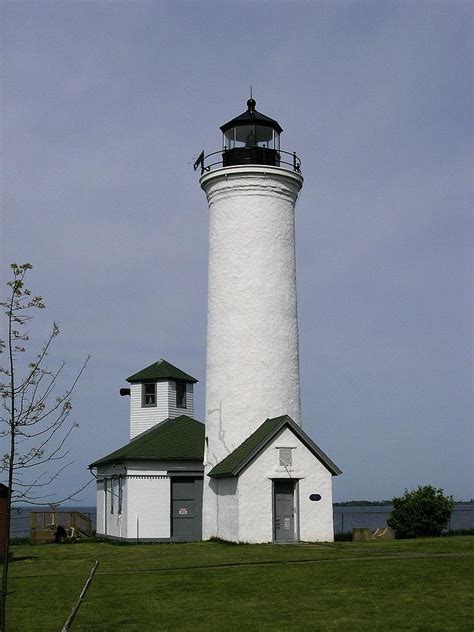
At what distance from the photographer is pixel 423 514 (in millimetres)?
31891

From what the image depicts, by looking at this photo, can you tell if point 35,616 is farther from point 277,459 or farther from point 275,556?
point 277,459

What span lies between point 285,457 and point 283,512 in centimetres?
192

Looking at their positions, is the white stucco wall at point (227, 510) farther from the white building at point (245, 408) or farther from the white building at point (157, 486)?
the white building at point (157, 486)

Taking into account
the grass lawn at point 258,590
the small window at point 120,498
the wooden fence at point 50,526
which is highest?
the small window at point 120,498

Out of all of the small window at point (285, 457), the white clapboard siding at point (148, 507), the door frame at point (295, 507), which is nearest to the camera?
the door frame at point (295, 507)

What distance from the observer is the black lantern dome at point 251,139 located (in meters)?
33.3

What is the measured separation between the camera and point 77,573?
2247 centimetres

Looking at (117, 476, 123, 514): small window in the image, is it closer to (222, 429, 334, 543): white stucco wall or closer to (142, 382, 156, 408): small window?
(142, 382, 156, 408): small window

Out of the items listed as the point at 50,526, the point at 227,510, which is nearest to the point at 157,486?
the point at 227,510

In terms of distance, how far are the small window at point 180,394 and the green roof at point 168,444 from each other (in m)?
0.65

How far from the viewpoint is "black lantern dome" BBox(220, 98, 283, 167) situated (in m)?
33.3

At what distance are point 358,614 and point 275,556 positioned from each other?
9.26m

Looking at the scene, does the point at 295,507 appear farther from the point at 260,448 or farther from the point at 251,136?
the point at 251,136

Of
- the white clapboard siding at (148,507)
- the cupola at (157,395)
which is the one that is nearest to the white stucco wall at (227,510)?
the white clapboard siding at (148,507)
